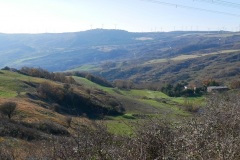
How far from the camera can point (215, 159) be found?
18.9ft

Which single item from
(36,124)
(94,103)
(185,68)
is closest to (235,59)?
(185,68)

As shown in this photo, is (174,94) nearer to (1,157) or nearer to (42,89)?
(42,89)

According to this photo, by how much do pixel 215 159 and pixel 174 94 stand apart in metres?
81.1

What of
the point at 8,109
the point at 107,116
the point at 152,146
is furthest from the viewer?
the point at 107,116

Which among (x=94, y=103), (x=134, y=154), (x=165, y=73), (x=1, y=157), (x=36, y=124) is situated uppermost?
(x=134, y=154)

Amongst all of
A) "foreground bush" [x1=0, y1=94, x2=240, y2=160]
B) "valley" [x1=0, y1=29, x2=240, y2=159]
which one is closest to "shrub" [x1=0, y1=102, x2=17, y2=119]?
"valley" [x1=0, y1=29, x2=240, y2=159]

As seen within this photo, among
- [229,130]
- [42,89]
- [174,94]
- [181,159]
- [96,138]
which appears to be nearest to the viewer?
[181,159]

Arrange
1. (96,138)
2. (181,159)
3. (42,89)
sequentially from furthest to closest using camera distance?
(42,89)
(96,138)
(181,159)

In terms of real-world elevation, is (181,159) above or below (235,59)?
above

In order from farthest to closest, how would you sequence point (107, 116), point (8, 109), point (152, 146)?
point (107, 116) → point (8, 109) → point (152, 146)

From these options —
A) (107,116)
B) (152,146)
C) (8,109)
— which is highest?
(152,146)

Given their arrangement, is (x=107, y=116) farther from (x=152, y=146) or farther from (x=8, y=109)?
(x=152, y=146)

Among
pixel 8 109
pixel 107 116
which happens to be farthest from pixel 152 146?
pixel 107 116

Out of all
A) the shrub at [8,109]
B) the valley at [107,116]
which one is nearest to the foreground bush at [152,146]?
the valley at [107,116]
